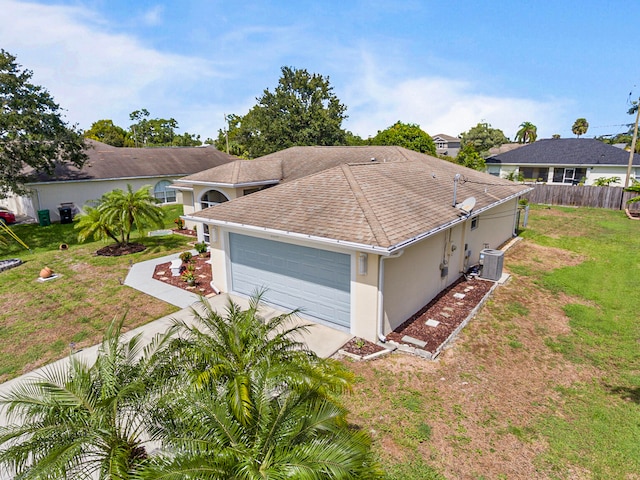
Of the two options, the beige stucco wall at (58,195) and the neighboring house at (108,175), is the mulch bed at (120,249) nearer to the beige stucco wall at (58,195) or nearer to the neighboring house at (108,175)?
the beige stucco wall at (58,195)

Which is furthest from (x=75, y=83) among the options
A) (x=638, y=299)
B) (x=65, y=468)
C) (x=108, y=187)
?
(x=638, y=299)

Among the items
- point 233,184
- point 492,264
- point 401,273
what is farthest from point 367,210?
point 233,184

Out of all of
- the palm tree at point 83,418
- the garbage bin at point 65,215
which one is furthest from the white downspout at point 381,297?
the garbage bin at point 65,215

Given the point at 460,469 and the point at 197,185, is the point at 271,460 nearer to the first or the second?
the point at 460,469

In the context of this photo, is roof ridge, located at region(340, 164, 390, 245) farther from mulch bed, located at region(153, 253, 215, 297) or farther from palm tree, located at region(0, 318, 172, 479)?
mulch bed, located at region(153, 253, 215, 297)

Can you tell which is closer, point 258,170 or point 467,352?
point 467,352
